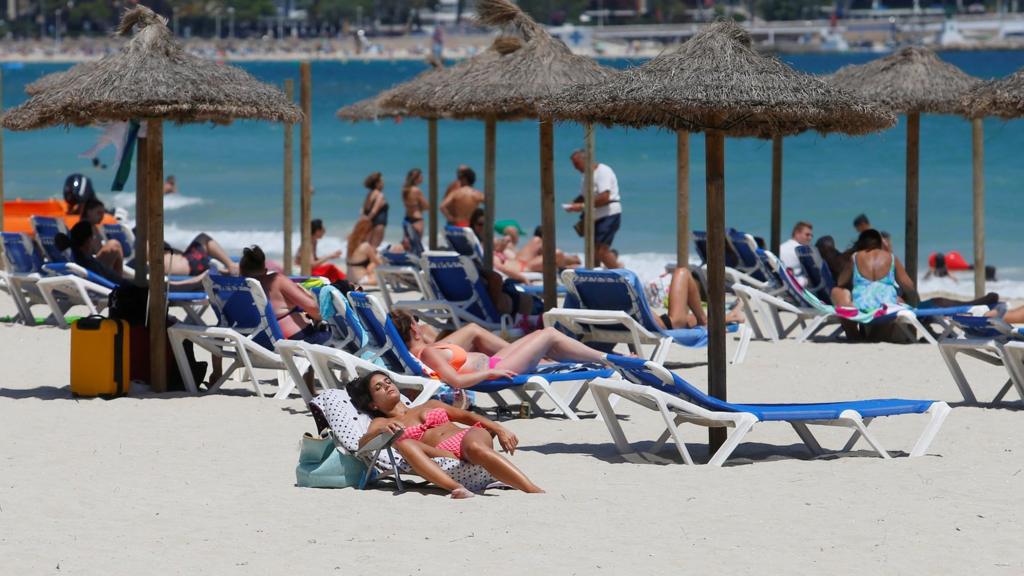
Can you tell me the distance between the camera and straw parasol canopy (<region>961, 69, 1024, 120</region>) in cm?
866

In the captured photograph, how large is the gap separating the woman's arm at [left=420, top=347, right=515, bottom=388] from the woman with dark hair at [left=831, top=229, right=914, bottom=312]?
12.9 ft

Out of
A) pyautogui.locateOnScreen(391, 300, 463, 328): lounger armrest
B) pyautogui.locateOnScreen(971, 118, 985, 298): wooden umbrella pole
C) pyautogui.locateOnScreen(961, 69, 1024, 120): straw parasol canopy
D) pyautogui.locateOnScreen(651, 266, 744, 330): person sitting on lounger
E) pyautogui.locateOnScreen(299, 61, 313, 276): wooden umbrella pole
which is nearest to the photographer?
pyautogui.locateOnScreen(961, 69, 1024, 120): straw parasol canopy

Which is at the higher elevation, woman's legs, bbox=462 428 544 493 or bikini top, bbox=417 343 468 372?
bikini top, bbox=417 343 468 372

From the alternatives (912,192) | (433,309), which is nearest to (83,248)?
(433,309)

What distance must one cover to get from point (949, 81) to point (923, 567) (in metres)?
7.46

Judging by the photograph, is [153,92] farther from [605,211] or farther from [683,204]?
[605,211]

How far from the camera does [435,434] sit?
612 centimetres

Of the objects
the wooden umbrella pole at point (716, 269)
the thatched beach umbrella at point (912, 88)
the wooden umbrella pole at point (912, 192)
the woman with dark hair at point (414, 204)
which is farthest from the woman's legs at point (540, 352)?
the woman with dark hair at point (414, 204)

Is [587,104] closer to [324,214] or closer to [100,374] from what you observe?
[100,374]

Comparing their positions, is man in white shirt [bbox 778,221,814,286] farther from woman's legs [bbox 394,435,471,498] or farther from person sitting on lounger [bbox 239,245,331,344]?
woman's legs [bbox 394,435,471,498]

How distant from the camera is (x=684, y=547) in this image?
5.23 metres

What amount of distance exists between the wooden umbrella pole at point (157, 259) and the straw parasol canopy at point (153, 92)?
6.9 inches

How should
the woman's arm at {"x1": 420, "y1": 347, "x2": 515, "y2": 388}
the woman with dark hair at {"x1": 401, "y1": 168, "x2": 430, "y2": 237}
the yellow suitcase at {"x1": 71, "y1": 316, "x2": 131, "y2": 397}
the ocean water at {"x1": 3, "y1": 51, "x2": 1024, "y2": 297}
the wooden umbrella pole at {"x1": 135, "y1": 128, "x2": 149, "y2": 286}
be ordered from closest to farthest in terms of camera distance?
the woman's arm at {"x1": 420, "y1": 347, "x2": 515, "y2": 388} < the yellow suitcase at {"x1": 71, "y1": 316, "x2": 131, "y2": 397} < the wooden umbrella pole at {"x1": 135, "y1": 128, "x2": 149, "y2": 286} < the woman with dark hair at {"x1": 401, "y1": 168, "x2": 430, "y2": 237} < the ocean water at {"x1": 3, "y1": 51, "x2": 1024, "y2": 297}

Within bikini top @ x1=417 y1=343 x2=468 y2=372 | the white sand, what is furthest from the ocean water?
the white sand
